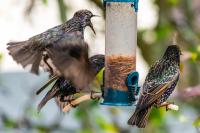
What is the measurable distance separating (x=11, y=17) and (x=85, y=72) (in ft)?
18.4

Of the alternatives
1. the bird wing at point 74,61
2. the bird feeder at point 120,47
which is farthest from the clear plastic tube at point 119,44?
Answer: the bird wing at point 74,61

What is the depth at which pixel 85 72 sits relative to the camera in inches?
251

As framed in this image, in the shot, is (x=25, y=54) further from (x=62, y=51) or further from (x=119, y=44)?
(x=119, y=44)

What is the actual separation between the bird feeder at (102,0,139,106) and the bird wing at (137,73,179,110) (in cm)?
38

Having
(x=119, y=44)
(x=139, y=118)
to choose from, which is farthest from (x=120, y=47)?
(x=139, y=118)

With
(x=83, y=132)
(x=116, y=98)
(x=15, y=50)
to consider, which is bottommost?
(x=83, y=132)

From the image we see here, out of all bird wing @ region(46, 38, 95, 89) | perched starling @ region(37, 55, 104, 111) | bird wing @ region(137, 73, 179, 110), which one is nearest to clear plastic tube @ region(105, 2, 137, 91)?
perched starling @ region(37, 55, 104, 111)

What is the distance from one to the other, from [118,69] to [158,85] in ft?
1.80

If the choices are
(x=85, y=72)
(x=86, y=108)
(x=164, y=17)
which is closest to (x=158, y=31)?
(x=164, y=17)

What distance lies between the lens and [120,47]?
24.2 feet

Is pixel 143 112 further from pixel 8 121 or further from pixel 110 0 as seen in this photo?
pixel 8 121

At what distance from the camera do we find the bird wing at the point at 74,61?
20.8 ft

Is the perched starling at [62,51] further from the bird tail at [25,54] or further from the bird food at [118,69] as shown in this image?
the bird food at [118,69]

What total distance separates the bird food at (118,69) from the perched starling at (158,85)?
0.87ft
